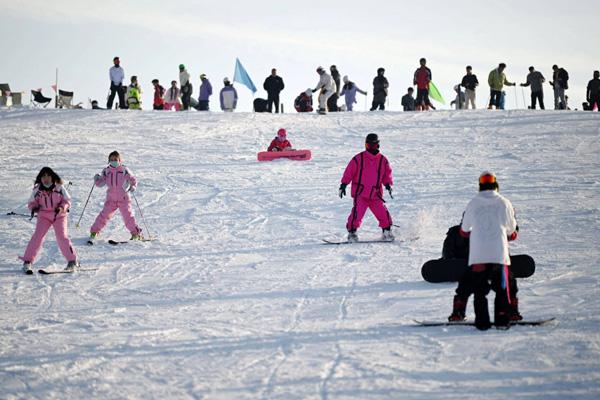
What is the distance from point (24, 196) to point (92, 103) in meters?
15.4

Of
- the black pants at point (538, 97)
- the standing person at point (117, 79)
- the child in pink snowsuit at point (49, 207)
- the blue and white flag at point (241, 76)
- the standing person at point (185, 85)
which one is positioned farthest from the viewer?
the blue and white flag at point (241, 76)

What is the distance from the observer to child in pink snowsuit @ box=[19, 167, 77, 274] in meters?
9.37

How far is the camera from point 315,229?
12555 millimetres

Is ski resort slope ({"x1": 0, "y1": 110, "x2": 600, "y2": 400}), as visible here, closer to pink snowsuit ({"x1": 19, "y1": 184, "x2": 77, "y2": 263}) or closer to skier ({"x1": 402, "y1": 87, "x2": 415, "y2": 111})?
pink snowsuit ({"x1": 19, "y1": 184, "x2": 77, "y2": 263})

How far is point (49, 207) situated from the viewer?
9.41 meters

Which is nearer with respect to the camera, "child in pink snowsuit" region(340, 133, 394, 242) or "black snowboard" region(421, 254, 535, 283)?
"black snowboard" region(421, 254, 535, 283)

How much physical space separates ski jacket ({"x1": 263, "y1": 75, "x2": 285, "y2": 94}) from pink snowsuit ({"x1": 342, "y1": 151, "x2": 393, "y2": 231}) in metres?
15.0

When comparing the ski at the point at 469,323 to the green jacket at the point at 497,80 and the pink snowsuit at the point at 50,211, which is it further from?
the green jacket at the point at 497,80

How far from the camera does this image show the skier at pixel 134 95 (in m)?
26.9

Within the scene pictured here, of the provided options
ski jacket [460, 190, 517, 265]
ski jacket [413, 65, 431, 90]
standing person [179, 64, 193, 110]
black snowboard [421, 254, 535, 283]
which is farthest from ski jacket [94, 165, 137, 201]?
ski jacket [413, 65, 431, 90]

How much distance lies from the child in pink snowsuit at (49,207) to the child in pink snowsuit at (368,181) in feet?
12.2

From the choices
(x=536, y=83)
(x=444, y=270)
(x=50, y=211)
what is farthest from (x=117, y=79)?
(x=444, y=270)

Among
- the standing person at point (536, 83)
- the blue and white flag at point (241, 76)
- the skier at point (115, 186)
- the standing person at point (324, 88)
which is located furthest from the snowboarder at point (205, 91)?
the skier at point (115, 186)

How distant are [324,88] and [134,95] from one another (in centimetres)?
647
